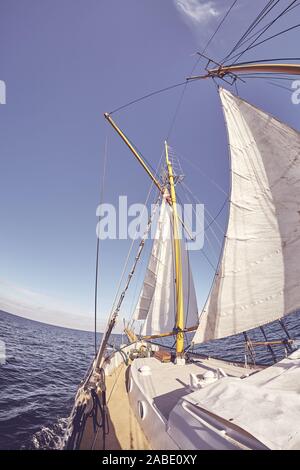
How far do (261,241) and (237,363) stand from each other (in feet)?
18.7

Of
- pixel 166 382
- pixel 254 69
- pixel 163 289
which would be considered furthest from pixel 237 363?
pixel 254 69

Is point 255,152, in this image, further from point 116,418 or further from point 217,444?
point 116,418

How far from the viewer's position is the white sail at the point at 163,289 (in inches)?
650

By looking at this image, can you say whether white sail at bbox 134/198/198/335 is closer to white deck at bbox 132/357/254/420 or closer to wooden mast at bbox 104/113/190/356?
wooden mast at bbox 104/113/190/356

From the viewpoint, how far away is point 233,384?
3.86m

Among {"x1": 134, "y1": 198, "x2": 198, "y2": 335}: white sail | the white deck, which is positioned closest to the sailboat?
the white deck

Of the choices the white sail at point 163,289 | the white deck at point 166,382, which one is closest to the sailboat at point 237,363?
the white deck at point 166,382

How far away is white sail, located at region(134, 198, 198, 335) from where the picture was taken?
16506mm

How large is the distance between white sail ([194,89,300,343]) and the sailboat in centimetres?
→ 3

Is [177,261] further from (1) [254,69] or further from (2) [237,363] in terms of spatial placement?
(1) [254,69]

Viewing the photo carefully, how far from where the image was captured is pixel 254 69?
8.30 m

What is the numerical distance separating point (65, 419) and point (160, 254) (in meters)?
13.1

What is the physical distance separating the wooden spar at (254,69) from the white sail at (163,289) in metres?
10.1

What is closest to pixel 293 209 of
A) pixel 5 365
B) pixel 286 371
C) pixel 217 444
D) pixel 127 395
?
pixel 286 371
